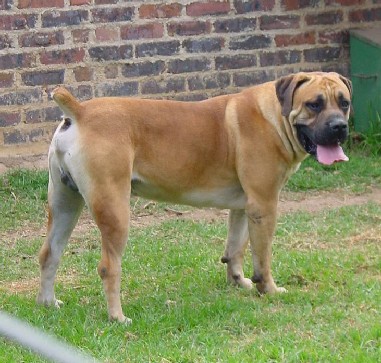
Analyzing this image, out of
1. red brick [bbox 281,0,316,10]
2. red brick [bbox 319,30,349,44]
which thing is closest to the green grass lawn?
red brick [bbox 319,30,349,44]

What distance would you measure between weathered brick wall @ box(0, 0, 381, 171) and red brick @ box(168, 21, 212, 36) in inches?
0.4

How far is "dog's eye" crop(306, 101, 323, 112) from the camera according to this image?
5.45 m

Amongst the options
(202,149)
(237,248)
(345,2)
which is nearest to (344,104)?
(202,149)

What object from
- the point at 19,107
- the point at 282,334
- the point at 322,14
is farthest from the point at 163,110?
the point at 322,14

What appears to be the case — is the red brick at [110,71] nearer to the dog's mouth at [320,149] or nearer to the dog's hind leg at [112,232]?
the dog's mouth at [320,149]

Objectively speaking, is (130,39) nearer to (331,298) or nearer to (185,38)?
(185,38)

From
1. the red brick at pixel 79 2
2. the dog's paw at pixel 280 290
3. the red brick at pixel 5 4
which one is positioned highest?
the red brick at pixel 5 4

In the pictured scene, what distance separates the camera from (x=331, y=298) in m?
5.36

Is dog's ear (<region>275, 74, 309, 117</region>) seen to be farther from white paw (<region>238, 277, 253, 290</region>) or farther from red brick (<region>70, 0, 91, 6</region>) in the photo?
red brick (<region>70, 0, 91, 6</region>)

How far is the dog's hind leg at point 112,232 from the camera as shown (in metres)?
5.03

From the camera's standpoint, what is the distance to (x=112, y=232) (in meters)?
5.06

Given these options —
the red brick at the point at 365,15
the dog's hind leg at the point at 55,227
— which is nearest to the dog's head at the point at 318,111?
the dog's hind leg at the point at 55,227

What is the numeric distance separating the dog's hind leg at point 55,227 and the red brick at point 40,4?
12.5ft

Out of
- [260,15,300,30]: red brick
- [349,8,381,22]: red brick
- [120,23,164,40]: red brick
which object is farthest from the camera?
[349,8,381,22]: red brick
